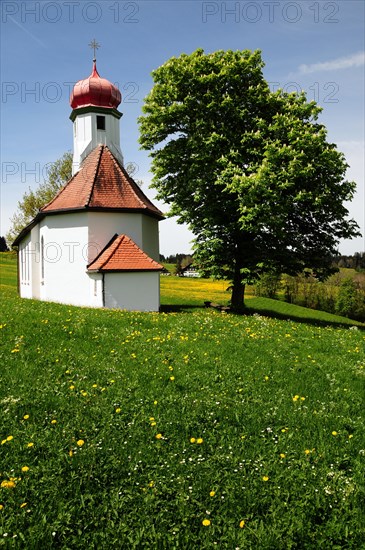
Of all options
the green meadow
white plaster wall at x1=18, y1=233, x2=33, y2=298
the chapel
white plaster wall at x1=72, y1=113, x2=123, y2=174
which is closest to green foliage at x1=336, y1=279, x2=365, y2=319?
the chapel

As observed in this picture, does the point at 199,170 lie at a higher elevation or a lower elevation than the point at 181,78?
lower

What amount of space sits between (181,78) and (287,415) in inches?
755

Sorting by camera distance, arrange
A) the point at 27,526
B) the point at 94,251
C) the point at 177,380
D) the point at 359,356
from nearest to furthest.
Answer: the point at 27,526, the point at 177,380, the point at 359,356, the point at 94,251

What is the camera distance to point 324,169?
2075 cm

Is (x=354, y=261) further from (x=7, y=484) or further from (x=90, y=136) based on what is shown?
(x=7, y=484)

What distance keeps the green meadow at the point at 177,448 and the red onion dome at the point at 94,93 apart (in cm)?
2351

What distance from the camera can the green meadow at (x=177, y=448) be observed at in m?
4.13

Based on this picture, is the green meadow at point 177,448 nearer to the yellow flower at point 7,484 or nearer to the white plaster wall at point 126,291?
the yellow flower at point 7,484

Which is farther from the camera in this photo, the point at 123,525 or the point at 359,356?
the point at 359,356

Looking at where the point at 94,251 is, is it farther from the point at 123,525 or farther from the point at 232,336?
the point at 123,525

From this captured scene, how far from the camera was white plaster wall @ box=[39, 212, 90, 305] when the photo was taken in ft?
76.1

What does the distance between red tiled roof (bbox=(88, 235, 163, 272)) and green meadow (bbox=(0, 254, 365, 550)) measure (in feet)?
38.3

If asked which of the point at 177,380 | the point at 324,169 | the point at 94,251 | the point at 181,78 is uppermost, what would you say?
the point at 181,78

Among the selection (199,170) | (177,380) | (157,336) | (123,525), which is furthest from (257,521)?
(199,170)
